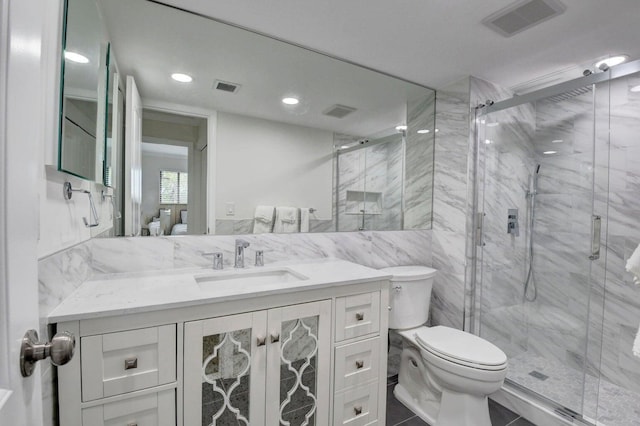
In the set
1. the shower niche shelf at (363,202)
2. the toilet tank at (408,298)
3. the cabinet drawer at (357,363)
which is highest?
the shower niche shelf at (363,202)

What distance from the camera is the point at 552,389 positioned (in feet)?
6.62

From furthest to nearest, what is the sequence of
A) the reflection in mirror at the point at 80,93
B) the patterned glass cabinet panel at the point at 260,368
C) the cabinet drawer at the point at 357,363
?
the cabinet drawer at the point at 357,363 → the patterned glass cabinet panel at the point at 260,368 → the reflection in mirror at the point at 80,93

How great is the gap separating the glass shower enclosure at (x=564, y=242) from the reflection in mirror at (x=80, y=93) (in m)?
2.31

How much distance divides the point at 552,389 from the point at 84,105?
2974 mm

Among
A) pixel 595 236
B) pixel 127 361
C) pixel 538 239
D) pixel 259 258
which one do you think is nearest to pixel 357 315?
pixel 259 258

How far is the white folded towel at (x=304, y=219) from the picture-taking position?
6.47 ft

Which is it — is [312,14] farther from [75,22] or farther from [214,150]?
[75,22]

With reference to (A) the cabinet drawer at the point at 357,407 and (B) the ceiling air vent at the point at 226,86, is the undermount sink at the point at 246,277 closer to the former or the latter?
(A) the cabinet drawer at the point at 357,407

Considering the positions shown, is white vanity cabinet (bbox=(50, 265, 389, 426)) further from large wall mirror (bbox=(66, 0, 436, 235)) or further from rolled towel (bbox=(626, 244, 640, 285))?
rolled towel (bbox=(626, 244, 640, 285))

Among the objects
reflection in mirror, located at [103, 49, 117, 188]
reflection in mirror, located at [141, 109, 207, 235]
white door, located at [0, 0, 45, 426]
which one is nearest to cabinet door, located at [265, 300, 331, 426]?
reflection in mirror, located at [141, 109, 207, 235]

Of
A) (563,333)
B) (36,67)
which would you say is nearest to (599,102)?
(563,333)

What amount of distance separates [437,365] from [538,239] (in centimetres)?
141

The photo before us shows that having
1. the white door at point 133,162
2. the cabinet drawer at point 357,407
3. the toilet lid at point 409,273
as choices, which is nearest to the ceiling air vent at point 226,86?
the white door at point 133,162

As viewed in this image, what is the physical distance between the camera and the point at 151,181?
5.19 feet
